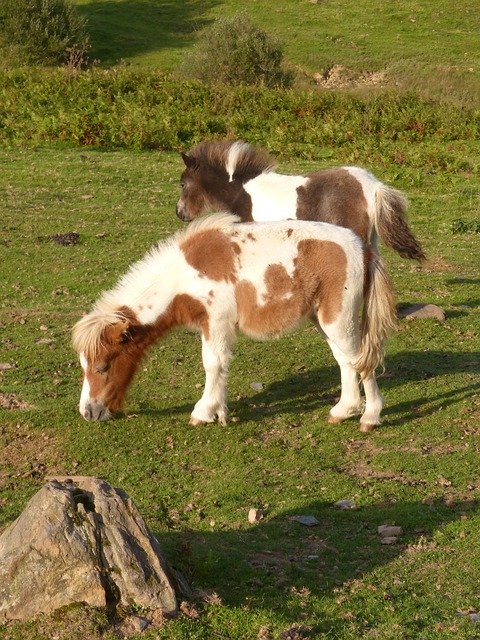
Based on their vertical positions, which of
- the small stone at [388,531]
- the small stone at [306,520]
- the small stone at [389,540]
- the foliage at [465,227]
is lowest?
the foliage at [465,227]

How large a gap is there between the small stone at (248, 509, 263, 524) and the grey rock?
152cm

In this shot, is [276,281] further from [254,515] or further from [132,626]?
[132,626]

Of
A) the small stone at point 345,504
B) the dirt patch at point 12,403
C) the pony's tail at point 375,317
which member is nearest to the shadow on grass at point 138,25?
the dirt patch at point 12,403

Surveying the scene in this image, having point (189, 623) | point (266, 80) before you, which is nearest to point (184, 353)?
point (189, 623)

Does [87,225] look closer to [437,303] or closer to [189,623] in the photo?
[437,303]

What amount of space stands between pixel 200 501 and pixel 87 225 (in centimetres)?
960

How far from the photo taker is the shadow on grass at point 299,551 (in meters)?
5.73

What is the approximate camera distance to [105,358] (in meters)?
8.61

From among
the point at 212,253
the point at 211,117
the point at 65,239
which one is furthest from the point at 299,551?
the point at 211,117

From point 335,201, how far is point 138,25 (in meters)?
35.2

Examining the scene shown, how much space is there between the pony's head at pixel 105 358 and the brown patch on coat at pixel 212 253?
797 millimetres

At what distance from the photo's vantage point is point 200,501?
7.26 m

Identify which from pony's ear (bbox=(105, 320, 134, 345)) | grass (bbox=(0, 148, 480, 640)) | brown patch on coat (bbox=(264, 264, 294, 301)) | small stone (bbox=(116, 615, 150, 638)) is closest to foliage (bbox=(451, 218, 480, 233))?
grass (bbox=(0, 148, 480, 640))

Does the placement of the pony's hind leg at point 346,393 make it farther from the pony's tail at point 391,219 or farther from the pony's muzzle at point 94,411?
the pony's tail at point 391,219
